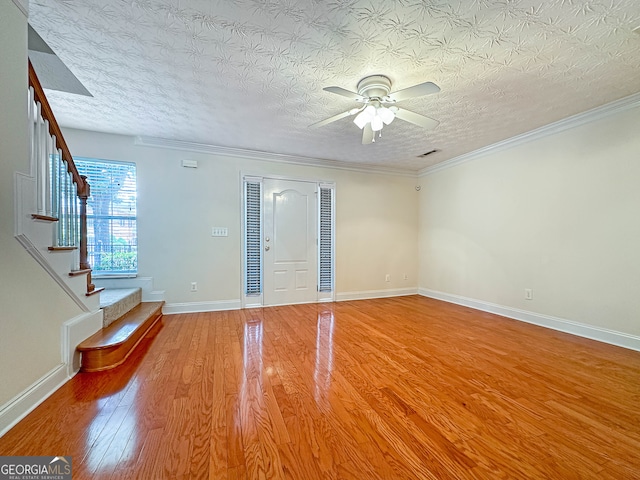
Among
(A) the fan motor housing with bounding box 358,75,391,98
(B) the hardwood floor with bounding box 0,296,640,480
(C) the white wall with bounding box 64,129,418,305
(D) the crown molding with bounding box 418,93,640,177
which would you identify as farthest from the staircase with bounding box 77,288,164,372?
(D) the crown molding with bounding box 418,93,640,177

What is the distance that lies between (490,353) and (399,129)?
2.67 meters

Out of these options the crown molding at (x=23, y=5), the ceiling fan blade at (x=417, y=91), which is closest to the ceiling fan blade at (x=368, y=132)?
the ceiling fan blade at (x=417, y=91)

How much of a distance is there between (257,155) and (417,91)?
277cm

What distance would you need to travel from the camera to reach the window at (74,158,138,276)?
333 cm

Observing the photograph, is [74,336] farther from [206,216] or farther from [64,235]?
[206,216]

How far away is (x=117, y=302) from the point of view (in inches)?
106

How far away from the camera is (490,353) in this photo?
242 centimetres

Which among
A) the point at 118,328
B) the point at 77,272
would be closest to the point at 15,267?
the point at 77,272

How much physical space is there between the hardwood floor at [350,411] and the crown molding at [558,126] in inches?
95.2

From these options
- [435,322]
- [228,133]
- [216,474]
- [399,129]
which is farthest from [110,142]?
[435,322]

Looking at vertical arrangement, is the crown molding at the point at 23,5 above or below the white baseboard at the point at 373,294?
above

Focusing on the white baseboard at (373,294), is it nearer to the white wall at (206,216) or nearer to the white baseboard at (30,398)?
the white wall at (206,216)

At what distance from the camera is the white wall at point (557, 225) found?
2.57m

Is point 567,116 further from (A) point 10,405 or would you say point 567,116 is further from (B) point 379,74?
(A) point 10,405
